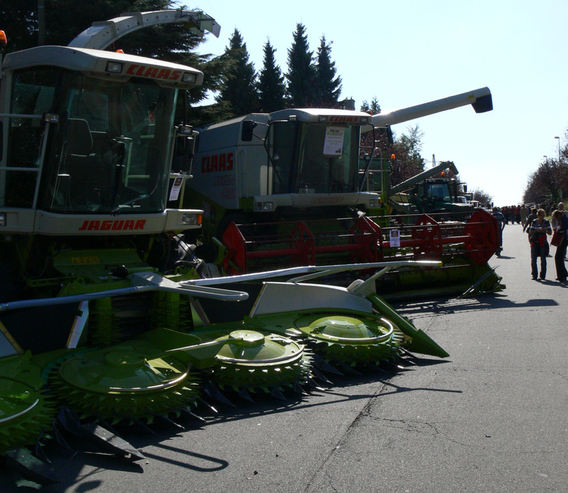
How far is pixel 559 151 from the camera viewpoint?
58938 mm

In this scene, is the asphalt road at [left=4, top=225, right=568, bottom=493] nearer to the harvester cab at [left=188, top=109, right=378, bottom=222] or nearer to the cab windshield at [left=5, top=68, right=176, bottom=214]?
the cab windshield at [left=5, top=68, right=176, bottom=214]

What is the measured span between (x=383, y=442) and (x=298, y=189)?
847cm

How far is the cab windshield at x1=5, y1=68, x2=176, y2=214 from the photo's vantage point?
6105 millimetres

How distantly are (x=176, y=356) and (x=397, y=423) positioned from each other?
5.84 ft

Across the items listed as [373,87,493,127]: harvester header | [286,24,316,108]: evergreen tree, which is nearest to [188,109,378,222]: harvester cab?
[373,87,493,127]: harvester header

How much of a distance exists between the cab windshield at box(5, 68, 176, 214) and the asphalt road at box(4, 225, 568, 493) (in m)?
2.73

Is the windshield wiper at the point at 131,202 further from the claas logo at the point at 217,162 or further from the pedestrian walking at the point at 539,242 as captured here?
the pedestrian walking at the point at 539,242

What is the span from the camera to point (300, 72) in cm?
4862

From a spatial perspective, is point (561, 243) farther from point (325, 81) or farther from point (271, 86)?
point (325, 81)

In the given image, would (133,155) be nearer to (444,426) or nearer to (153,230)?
(153,230)

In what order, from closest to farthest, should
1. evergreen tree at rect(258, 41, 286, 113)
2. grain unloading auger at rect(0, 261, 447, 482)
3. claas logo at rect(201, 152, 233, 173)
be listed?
1. grain unloading auger at rect(0, 261, 447, 482)
2. claas logo at rect(201, 152, 233, 173)
3. evergreen tree at rect(258, 41, 286, 113)

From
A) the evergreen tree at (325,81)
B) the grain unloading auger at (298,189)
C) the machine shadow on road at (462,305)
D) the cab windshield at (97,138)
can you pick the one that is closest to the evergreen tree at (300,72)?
the evergreen tree at (325,81)

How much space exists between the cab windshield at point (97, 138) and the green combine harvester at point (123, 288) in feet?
0.04

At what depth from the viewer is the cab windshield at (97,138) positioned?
611 cm
